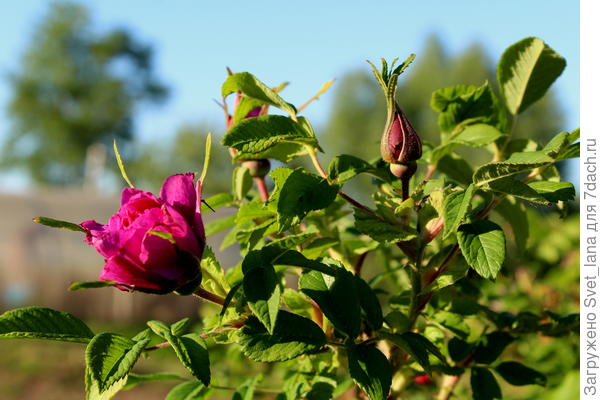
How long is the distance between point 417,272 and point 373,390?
0.13m

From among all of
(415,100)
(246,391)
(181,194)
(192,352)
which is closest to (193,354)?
(192,352)

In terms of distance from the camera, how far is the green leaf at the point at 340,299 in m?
0.56

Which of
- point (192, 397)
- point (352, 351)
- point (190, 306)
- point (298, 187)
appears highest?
point (298, 187)

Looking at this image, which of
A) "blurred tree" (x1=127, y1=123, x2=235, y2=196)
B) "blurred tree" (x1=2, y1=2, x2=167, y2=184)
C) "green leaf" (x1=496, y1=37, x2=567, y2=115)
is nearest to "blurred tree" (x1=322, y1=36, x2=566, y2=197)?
"blurred tree" (x1=127, y1=123, x2=235, y2=196)

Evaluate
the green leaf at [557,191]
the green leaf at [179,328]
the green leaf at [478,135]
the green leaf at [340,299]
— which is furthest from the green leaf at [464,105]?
the green leaf at [179,328]

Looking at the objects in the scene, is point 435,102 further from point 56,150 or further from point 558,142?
point 56,150

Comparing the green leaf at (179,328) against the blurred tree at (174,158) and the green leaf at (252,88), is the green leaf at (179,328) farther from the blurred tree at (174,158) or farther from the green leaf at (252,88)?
the blurred tree at (174,158)

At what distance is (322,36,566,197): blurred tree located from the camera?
21281 mm

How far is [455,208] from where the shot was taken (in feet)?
1.68

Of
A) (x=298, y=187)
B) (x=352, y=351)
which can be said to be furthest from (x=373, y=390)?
(x=298, y=187)

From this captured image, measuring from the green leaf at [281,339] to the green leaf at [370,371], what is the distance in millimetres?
33

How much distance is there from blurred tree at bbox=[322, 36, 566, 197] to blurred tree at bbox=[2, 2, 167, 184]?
688 cm

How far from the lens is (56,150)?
61.8ft

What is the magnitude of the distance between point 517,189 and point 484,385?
0.31 meters
